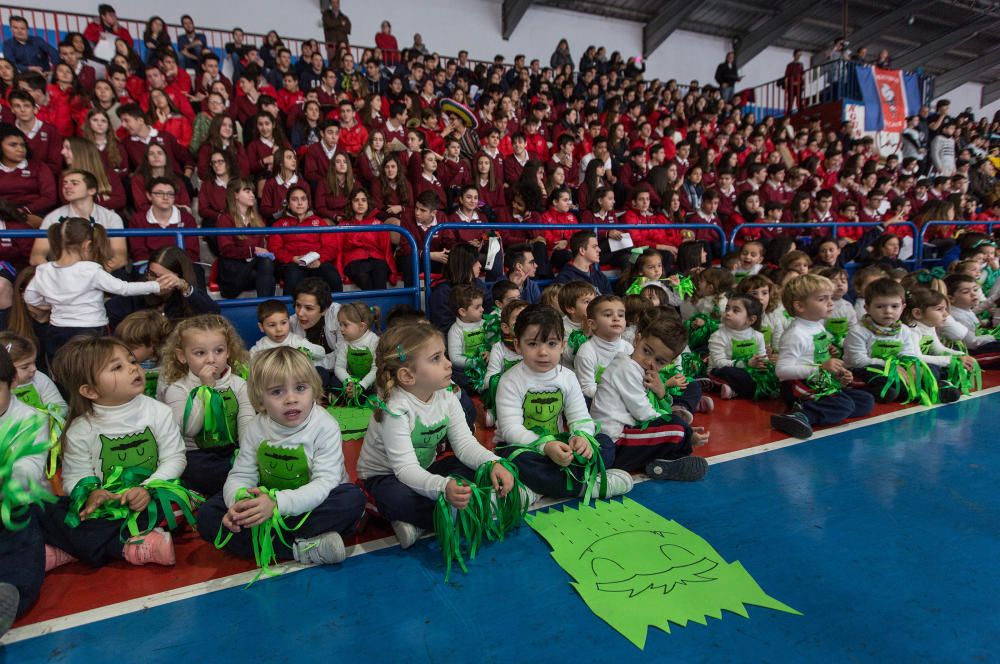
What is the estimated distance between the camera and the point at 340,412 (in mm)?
3617

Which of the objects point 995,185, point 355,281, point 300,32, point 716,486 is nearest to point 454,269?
point 355,281

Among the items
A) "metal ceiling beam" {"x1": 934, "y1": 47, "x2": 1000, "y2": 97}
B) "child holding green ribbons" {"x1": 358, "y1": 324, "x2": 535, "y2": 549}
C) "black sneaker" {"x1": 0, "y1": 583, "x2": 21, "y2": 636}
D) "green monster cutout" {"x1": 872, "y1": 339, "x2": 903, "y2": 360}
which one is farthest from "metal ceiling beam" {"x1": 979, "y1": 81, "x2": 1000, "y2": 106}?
"black sneaker" {"x1": 0, "y1": 583, "x2": 21, "y2": 636}

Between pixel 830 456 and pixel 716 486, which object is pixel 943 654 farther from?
pixel 830 456

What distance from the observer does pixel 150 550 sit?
1.88 m

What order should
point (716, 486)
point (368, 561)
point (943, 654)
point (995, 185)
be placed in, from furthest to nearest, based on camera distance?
point (995, 185), point (716, 486), point (368, 561), point (943, 654)

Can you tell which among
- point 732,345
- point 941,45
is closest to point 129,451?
point 732,345

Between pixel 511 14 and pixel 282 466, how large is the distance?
14598 millimetres

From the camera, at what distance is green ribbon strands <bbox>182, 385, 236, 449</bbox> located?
2.31 metres

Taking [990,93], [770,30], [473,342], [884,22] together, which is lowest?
[473,342]

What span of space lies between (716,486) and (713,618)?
0.89m

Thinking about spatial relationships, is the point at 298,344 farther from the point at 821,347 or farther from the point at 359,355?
the point at 821,347

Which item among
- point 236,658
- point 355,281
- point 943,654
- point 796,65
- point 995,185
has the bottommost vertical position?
point 943,654

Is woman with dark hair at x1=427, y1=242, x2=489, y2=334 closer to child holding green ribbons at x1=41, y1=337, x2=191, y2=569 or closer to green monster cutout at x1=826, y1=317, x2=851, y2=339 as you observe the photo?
child holding green ribbons at x1=41, y1=337, x2=191, y2=569

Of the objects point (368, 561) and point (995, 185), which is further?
point (995, 185)
